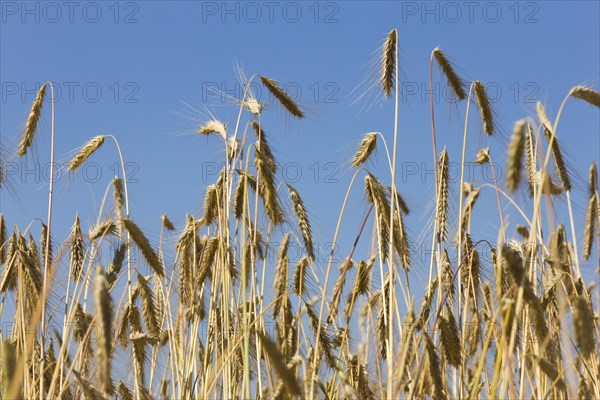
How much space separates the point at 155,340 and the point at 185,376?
278 millimetres

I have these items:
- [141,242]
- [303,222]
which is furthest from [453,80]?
[141,242]

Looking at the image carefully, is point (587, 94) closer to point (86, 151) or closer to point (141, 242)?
point (141, 242)

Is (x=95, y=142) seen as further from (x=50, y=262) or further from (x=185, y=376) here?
(x=185, y=376)

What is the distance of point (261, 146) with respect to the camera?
174 inches

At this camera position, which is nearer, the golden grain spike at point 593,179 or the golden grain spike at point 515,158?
the golden grain spike at point 515,158

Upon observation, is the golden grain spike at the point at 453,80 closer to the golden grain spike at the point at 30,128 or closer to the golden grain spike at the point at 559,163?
the golden grain spike at the point at 559,163

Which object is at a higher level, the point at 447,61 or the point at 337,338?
the point at 447,61

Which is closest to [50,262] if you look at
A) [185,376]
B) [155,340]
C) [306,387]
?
[155,340]

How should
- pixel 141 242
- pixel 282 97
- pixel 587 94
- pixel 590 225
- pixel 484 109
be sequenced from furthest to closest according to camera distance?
pixel 590 225 < pixel 282 97 < pixel 484 109 < pixel 141 242 < pixel 587 94

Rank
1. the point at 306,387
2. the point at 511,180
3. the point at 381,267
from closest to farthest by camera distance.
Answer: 1. the point at 511,180
2. the point at 306,387
3. the point at 381,267

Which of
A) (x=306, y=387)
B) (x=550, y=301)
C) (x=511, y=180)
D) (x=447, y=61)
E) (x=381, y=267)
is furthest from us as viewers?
(x=447, y=61)

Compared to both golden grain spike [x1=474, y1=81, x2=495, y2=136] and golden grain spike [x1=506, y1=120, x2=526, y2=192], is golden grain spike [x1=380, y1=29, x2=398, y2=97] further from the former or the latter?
golden grain spike [x1=506, y1=120, x2=526, y2=192]

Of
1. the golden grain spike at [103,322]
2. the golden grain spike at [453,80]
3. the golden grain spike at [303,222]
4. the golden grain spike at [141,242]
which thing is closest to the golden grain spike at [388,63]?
the golden grain spike at [453,80]

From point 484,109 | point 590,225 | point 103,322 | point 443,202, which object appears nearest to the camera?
point 103,322
